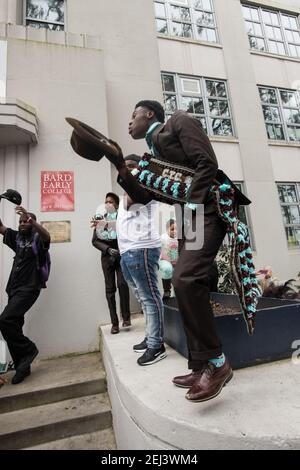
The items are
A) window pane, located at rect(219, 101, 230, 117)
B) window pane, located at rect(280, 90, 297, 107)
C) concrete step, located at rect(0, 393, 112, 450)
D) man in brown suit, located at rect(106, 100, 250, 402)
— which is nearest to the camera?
man in brown suit, located at rect(106, 100, 250, 402)

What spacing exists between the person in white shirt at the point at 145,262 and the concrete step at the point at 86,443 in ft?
2.64

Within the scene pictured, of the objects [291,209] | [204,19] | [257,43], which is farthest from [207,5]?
[291,209]

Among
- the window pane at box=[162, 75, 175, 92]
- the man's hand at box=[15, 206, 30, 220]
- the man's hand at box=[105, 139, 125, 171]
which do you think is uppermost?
the window pane at box=[162, 75, 175, 92]

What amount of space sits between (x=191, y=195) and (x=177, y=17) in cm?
928

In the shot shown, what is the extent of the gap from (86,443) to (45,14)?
7.79 metres

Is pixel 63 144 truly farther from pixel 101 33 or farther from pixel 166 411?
pixel 166 411

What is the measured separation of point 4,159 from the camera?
4.42 meters

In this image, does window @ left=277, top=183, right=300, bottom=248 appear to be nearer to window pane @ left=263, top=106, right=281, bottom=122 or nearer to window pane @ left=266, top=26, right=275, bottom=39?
window pane @ left=263, top=106, right=281, bottom=122

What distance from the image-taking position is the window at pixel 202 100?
25.0ft

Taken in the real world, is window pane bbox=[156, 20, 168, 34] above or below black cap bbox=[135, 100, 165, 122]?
above

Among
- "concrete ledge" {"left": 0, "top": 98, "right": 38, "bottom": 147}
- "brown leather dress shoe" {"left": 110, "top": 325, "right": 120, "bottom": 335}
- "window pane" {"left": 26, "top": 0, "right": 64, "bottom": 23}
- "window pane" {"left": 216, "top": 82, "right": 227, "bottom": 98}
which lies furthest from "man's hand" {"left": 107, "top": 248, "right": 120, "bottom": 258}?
"window pane" {"left": 216, "top": 82, "right": 227, "bottom": 98}

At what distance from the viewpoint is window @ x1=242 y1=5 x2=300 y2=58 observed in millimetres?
9102

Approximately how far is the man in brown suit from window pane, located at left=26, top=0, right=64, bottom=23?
6.29 m

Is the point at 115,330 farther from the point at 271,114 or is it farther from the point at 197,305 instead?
the point at 271,114
